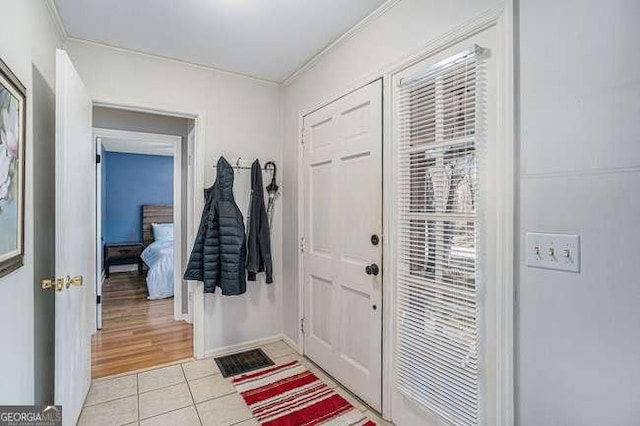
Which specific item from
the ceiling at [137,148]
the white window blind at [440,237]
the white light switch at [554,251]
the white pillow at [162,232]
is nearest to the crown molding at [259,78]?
the white window blind at [440,237]

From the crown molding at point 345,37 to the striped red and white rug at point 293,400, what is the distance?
2.40 metres

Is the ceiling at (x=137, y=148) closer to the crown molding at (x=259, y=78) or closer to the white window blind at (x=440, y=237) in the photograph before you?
the crown molding at (x=259, y=78)

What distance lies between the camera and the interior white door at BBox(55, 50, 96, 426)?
5.35 ft

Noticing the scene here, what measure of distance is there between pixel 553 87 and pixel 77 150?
7.57ft

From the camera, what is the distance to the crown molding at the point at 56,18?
186cm

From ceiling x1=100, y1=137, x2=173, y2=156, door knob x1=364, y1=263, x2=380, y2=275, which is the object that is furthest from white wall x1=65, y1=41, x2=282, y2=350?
ceiling x1=100, y1=137, x2=173, y2=156

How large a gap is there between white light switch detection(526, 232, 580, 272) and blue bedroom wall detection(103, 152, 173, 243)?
6770 millimetres

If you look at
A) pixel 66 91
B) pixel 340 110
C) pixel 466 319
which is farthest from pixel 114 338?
pixel 466 319

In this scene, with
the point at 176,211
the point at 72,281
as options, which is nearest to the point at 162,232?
the point at 176,211

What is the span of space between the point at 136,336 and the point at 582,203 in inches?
145

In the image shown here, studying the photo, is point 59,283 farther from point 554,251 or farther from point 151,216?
point 151,216

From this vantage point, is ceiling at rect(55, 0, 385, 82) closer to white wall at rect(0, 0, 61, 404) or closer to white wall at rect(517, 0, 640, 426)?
white wall at rect(0, 0, 61, 404)

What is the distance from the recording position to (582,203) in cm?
111

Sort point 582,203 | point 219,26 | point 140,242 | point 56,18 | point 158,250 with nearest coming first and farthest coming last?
1. point 582,203
2. point 56,18
3. point 219,26
4. point 158,250
5. point 140,242
